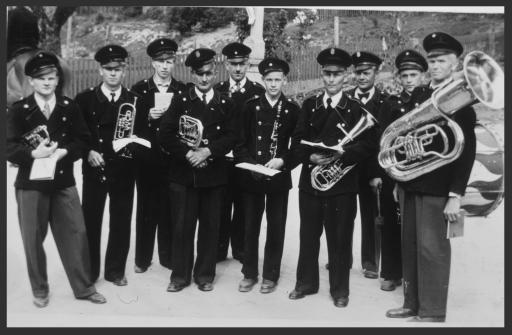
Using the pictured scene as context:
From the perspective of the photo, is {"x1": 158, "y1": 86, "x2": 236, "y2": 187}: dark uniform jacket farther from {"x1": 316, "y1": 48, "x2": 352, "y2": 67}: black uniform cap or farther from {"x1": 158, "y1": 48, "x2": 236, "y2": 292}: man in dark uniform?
{"x1": 316, "y1": 48, "x2": 352, "y2": 67}: black uniform cap

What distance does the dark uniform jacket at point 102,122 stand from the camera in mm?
5789

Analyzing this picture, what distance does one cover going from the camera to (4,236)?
223 inches

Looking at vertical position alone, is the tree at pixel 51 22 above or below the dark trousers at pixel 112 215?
above

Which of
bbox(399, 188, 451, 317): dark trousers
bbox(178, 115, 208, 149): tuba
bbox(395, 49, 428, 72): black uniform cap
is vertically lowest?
bbox(399, 188, 451, 317): dark trousers

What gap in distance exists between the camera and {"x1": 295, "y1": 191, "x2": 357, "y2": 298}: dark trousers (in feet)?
18.5

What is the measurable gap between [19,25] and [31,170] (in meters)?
1.56

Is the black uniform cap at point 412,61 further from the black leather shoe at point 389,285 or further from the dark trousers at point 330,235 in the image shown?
the black leather shoe at point 389,285

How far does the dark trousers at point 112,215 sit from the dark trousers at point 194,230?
0.44 metres

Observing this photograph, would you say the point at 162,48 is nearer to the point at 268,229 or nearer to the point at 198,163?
the point at 198,163

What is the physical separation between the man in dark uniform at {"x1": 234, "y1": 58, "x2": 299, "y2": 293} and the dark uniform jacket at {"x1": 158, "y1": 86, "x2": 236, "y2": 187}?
0.16 m

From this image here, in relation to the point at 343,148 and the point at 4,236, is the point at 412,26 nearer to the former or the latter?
the point at 343,148

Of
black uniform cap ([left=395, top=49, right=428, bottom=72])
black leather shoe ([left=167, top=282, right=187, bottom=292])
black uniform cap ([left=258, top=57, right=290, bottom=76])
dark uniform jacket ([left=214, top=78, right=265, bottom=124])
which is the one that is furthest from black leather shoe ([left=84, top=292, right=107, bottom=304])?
black uniform cap ([left=395, top=49, right=428, bottom=72])

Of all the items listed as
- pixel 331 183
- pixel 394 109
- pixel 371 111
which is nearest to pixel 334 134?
pixel 331 183

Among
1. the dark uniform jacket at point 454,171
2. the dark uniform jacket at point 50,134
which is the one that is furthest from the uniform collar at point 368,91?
the dark uniform jacket at point 50,134
